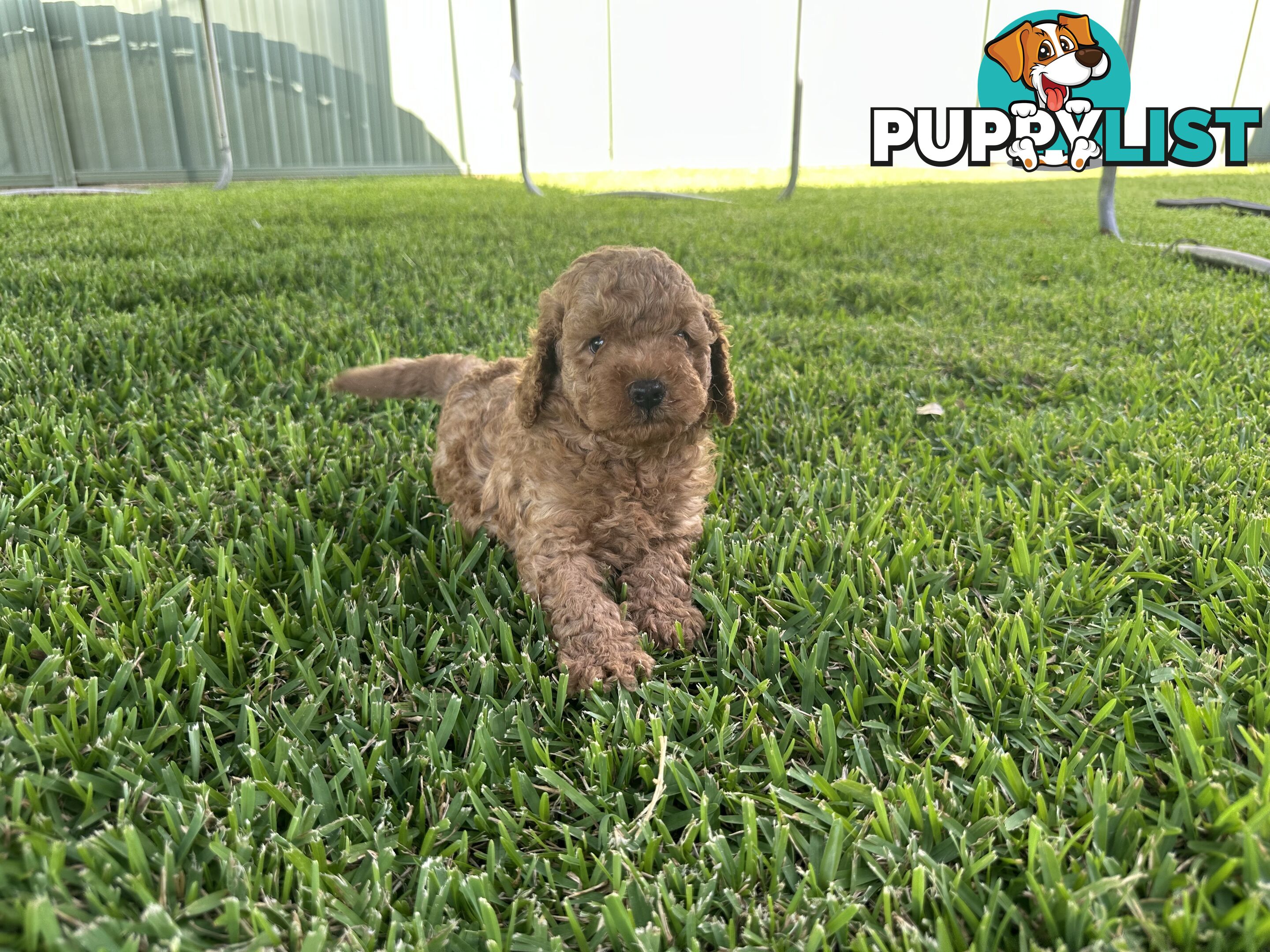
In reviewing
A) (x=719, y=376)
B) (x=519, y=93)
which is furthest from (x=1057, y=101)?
(x=719, y=376)

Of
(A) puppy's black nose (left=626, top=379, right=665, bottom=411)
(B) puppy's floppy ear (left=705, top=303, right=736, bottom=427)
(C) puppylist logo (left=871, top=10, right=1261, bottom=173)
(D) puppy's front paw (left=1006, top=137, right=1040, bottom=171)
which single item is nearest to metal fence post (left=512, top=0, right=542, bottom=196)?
(C) puppylist logo (left=871, top=10, right=1261, bottom=173)

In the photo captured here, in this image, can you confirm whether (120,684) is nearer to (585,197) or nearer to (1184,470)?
(1184,470)

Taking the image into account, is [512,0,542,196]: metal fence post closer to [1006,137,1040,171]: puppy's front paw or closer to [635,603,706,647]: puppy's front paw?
[1006,137,1040,171]: puppy's front paw

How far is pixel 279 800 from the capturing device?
4.56 feet

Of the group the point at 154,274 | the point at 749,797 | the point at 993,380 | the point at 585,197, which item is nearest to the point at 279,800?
the point at 749,797

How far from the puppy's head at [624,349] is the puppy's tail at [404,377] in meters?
1.11

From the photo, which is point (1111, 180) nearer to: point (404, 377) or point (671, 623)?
point (404, 377)

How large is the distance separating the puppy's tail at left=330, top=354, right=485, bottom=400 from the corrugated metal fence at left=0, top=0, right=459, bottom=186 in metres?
12.8

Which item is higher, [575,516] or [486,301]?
[486,301]

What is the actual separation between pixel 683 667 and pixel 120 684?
1208mm

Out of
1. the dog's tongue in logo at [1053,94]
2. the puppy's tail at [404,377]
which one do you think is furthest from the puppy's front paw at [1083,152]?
the puppy's tail at [404,377]

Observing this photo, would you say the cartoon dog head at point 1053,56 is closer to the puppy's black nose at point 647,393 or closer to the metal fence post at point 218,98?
the puppy's black nose at point 647,393

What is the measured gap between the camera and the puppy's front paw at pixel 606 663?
5.82 feet

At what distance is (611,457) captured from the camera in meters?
2.13
